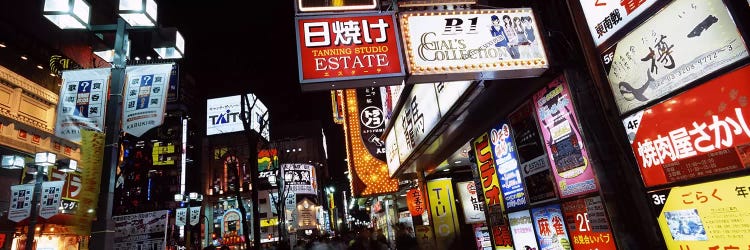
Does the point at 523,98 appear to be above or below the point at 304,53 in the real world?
below

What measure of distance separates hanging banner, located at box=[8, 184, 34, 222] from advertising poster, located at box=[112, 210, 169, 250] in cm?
626

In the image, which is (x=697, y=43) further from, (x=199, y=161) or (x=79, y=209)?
(x=199, y=161)

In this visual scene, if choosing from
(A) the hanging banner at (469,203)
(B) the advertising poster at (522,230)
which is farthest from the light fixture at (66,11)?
(A) the hanging banner at (469,203)

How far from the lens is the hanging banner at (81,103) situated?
844 cm

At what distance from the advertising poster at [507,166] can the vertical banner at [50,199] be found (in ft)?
44.8

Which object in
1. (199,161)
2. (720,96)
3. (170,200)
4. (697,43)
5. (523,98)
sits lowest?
(720,96)

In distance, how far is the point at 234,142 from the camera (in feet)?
271

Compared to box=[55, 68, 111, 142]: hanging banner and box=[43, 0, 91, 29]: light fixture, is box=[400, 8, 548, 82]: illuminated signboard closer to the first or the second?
box=[55, 68, 111, 142]: hanging banner

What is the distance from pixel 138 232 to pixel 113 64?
4323 millimetres

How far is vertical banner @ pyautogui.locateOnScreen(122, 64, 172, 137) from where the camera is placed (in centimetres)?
886

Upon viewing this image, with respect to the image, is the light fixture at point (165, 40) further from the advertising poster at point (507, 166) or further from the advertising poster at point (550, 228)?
the advertising poster at point (550, 228)

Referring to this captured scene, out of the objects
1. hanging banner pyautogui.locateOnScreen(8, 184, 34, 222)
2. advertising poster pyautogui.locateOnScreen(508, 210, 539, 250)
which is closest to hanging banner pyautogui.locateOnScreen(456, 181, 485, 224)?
advertising poster pyautogui.locateOnScreen(508, 210, 539, 250)

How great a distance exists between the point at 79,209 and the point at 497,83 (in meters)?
10.4

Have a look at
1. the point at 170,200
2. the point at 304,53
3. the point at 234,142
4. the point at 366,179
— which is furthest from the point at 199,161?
the point at 304,53
